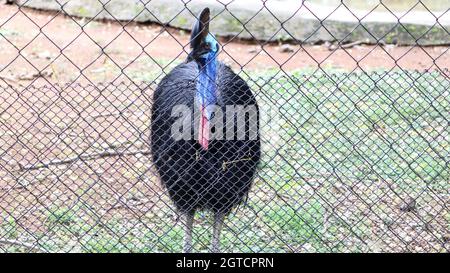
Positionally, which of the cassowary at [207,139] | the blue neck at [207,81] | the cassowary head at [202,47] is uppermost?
the cassowary head at [202,47]

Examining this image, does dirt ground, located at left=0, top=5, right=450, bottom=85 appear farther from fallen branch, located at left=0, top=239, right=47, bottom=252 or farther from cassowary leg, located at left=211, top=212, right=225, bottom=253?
cassowary leg, located at left=211, top=212, right=225, bottom=253

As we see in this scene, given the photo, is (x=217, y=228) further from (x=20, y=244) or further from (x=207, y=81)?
(x=20, y=244)

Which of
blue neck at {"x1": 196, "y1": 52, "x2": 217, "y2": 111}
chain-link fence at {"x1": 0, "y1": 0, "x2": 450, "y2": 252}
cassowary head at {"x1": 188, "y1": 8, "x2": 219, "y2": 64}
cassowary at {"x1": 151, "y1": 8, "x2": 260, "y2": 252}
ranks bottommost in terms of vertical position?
chain-link fence at {"x1": 0, "y1": 0, "x2": 450, "y2": 252}

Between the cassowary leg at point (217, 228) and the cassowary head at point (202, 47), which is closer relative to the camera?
the cassowary head at point (202, 47)

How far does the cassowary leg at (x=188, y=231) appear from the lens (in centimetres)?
375

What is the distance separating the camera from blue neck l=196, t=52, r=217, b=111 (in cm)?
355

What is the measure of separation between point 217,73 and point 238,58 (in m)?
3.58

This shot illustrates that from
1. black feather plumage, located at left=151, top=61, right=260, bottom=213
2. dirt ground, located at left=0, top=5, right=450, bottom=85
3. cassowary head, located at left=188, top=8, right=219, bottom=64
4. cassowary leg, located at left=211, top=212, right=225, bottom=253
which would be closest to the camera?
cassowary head, located at left=188, top=8, right=219, bottom=64

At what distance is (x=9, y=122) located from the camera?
5426 millimetres

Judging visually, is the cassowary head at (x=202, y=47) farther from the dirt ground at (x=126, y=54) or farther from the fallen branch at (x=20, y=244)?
the dirt ground at (x=126, y=54)

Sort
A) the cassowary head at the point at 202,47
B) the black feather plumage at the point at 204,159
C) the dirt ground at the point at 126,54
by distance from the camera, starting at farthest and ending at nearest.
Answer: the dirt ground at the point at 126,54, the black feather plumage at the point at 204,159, the cassowary head at the point at 202,47

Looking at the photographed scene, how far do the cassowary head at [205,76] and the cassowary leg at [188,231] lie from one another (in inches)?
16.7

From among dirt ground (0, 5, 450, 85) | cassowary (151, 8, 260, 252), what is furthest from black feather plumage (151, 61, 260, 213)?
dirt ground (0, 5, 450, 85)

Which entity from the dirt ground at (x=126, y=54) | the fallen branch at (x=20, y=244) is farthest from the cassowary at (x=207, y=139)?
the dirt ground at (x=126, y=54)
